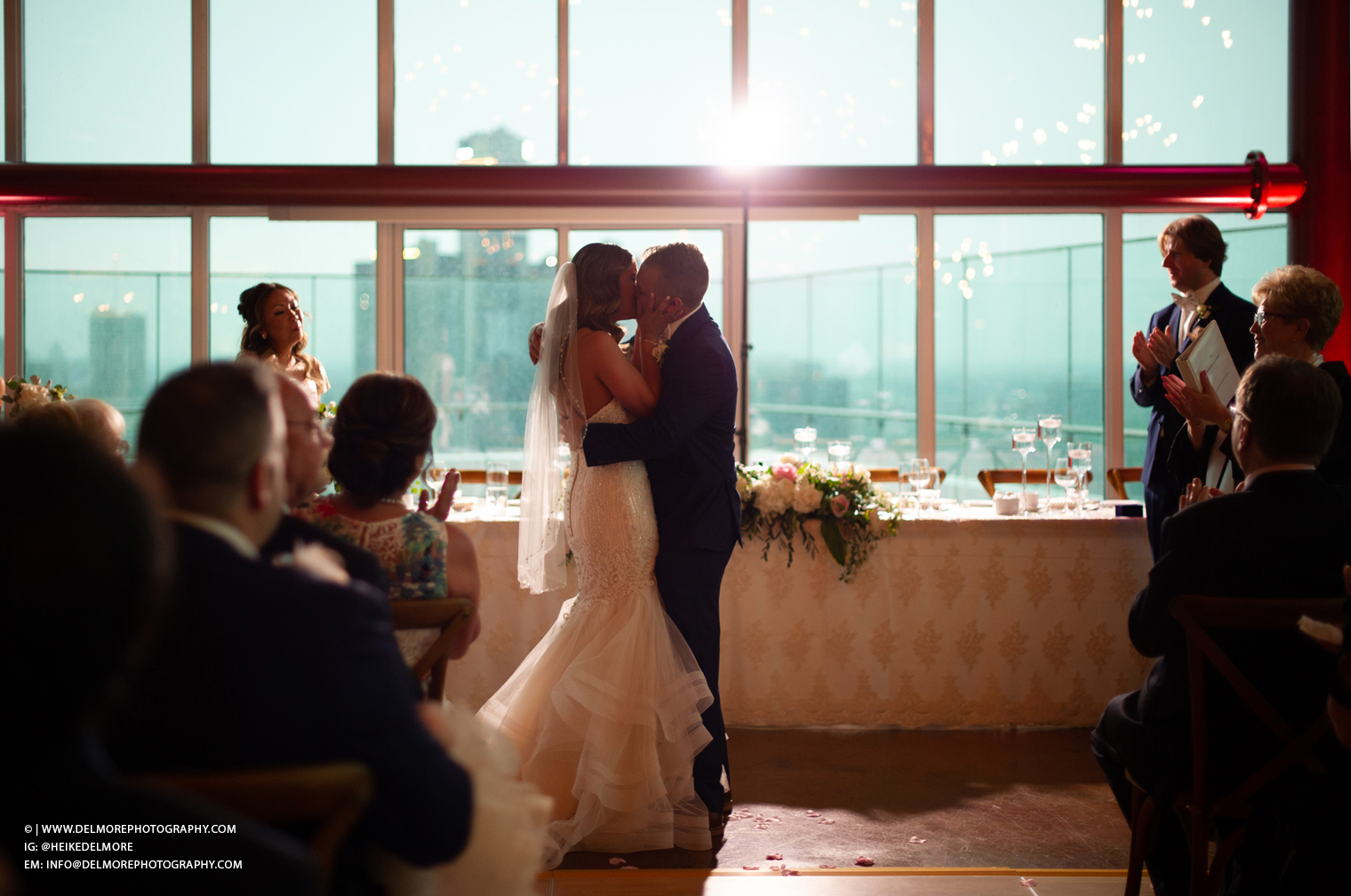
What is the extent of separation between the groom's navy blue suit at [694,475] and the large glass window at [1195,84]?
4.84m

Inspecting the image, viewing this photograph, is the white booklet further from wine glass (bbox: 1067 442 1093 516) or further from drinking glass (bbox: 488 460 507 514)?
drinking glass (bbox: 488 460 507 514)

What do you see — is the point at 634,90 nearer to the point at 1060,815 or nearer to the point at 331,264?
the point at 331,264

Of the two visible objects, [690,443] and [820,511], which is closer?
[690,443]

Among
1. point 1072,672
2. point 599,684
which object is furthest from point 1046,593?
point 599,684

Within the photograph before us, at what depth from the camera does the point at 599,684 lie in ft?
9.25

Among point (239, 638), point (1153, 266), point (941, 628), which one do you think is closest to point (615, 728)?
point (941, 628)

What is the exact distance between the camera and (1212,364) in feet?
11.8

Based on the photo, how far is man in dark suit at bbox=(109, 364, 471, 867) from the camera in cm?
104

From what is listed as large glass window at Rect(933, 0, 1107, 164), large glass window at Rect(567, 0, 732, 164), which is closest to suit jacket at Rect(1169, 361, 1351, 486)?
large glass window at Rect(933, 0, 1107, 164)

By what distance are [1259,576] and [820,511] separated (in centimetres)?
214

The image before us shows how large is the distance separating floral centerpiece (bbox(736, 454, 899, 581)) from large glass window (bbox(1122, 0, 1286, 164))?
3947 mm

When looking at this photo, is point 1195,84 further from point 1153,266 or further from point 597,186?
point 597,186

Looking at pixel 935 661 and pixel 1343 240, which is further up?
pixel 1343 240

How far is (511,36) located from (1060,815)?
5.73 m
